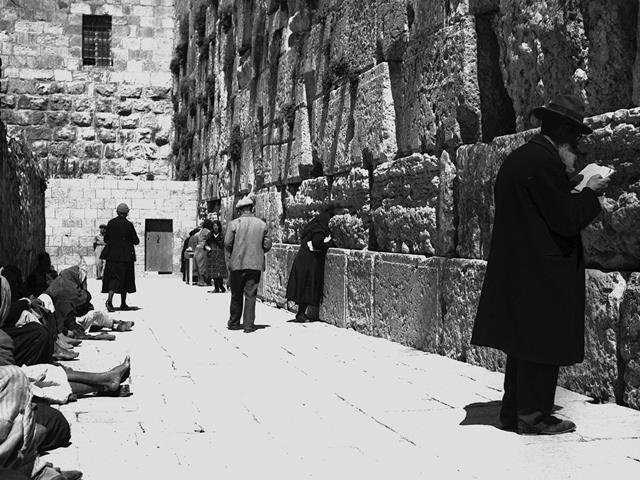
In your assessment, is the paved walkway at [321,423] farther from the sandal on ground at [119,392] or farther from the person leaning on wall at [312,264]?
the person leaning on wall at [312,264]

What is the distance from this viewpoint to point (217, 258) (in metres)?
17.5

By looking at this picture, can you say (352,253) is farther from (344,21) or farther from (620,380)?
(620,380)

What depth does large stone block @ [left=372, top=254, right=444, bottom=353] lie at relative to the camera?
7.96 meters

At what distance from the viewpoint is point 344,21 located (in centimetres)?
1069

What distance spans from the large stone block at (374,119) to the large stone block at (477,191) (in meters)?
1.64

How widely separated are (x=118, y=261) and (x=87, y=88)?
45.2 feet

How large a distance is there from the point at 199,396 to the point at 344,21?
575cm

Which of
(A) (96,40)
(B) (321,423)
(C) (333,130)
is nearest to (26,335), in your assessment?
(B) (321,423)

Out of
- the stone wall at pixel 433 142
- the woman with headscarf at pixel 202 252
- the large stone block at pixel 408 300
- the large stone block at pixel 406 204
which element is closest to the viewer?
the stone wall at pixel 433 142

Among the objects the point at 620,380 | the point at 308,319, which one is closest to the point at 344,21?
the point at 308,319

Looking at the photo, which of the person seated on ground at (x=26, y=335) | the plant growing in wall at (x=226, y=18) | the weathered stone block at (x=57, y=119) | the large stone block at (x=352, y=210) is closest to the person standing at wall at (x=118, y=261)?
the large stone block at (x=352, y=210)

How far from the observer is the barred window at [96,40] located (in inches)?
1021

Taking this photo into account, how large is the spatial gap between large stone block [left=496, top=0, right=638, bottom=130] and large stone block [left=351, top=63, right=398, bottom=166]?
215 centimetres

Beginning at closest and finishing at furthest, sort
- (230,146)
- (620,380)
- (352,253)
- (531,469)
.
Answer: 1. (531,469)
2. (620,380)
3. (352,253)
4. (230,146)
